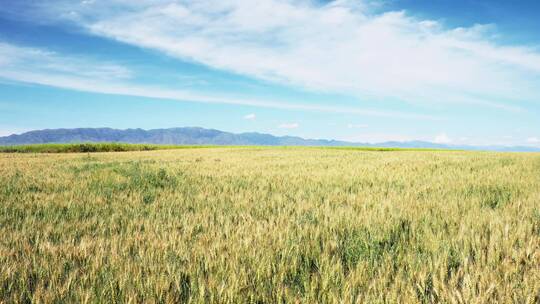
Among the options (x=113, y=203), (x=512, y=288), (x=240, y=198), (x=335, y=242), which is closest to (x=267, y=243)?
(x=335, y=242)

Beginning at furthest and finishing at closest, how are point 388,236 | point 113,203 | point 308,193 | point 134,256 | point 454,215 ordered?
point 308,193, point 113,203, point 454,215, point 388,236, point 134,256

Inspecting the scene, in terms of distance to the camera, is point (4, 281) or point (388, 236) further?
point (388, 236)

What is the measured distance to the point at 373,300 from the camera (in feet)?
6.86

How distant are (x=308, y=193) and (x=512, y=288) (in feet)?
15.1

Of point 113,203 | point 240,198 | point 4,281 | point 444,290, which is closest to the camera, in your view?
point 444,290

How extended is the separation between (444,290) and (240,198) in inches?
163

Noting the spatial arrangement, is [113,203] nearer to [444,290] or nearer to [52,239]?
[52,239]

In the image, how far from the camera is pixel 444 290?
88.0 inches

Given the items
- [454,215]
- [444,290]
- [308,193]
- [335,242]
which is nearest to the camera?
[444,290]

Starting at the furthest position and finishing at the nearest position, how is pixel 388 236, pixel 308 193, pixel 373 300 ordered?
pixel 308 193
pixel 388 236
pixel 373 300

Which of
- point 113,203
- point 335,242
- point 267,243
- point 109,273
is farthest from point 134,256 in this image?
point 113,203

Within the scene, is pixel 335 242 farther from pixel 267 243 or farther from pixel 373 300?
pixel 373 300

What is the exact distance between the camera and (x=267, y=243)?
10.9 feet

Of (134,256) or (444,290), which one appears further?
(134,256)
